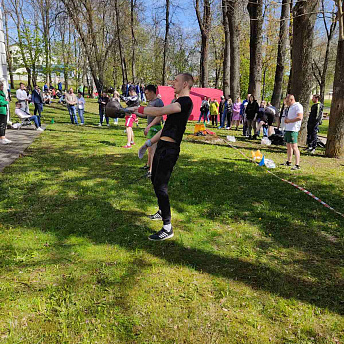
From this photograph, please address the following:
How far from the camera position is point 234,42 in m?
17.8

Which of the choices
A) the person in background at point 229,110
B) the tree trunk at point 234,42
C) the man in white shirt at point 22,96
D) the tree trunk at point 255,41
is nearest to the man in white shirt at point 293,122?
the tree trunk at point 255,41

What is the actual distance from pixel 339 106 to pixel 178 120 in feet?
25.0

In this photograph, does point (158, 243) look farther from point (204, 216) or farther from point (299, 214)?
point (299, 214)

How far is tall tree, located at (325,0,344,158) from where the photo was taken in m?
9.18

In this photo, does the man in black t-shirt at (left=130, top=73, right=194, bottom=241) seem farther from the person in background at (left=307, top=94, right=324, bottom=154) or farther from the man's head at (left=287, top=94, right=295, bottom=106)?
the person in background at (left=307, top=94, right=324, bottom=154)

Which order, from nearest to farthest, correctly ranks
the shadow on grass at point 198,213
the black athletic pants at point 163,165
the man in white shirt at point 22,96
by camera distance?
the shadow on grass at point 198,213
the black athletic pants at point 163,165
the man in white shirt at point 22,96

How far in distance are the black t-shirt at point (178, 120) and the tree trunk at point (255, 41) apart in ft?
43.0

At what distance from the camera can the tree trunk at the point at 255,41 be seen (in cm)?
1483

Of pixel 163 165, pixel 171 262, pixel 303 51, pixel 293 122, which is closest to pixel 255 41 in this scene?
pixel 303 51

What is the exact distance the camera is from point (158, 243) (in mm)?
4176

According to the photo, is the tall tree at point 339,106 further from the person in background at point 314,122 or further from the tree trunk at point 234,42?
the tree trunk at point 234,42

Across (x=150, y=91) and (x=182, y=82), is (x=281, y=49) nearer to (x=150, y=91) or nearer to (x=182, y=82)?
(x=150, y=91)

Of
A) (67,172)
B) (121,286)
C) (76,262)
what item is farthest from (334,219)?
(67,172)

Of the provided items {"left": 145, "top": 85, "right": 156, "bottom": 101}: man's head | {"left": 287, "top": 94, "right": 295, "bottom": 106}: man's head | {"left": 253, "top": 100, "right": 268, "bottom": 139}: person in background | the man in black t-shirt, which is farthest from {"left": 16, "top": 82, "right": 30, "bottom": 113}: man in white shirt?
the man in black t-shirt
